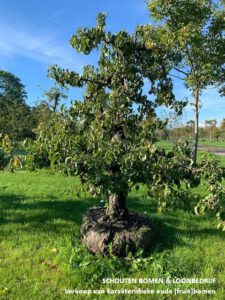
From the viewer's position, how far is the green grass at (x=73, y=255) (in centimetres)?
524

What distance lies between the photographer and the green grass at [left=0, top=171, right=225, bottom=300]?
17.2 ft

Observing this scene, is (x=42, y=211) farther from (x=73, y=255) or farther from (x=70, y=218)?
(x=73, y=255)

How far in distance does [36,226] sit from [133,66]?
13.5ft

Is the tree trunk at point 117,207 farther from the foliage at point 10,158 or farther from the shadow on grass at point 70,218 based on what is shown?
the foliage at point 10,158

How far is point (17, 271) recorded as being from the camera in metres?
5.63

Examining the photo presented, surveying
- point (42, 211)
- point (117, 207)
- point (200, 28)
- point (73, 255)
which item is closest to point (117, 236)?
point (117, 207)

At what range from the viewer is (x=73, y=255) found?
231 inches

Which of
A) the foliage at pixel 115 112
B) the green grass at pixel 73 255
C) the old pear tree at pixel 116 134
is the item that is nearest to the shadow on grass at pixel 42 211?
the green grass at pixel 73 255

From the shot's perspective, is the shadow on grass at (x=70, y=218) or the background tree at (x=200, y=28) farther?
the background tree at (x=200, y=28)

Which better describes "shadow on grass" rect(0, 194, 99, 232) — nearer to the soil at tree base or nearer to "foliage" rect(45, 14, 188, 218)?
the soil at tree base

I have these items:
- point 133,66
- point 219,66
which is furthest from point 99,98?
point 219,66

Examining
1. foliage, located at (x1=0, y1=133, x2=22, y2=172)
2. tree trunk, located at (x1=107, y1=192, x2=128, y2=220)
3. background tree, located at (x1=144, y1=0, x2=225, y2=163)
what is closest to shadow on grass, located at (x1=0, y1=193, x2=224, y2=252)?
tree trunk, located at (x1=107, y1=192, x2=128, y2=220)

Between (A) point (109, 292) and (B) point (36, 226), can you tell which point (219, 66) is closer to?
(B) point (36, 226)

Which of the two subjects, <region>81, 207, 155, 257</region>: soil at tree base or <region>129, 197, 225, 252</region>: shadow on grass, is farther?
<region>129, 197, 225, 252</region>: shadow on grass
